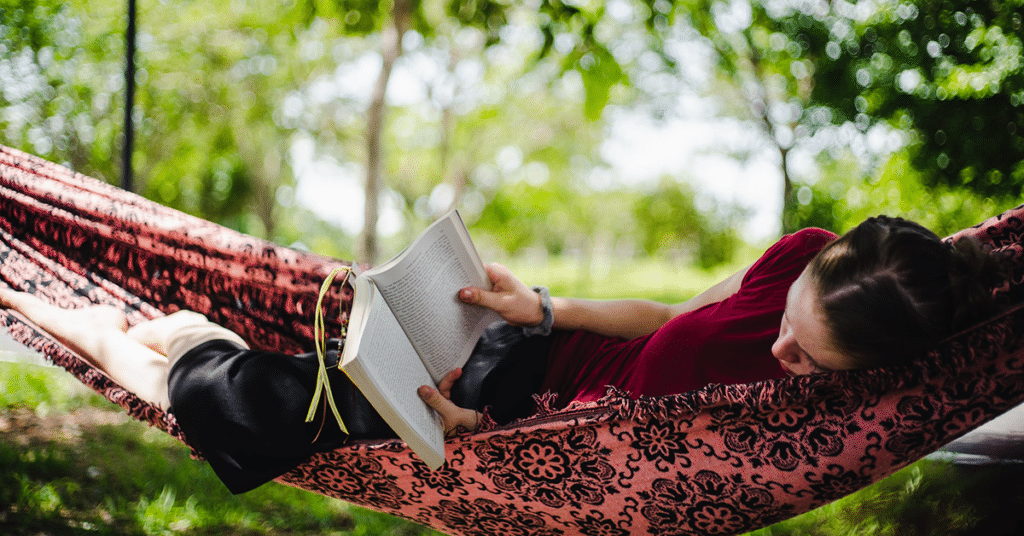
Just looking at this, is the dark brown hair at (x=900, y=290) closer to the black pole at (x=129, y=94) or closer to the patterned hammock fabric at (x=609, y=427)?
the patterned hammock fabric at (x=609, y=427)

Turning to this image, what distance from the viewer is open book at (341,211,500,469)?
105 cm

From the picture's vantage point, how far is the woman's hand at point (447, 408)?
49.1 inches

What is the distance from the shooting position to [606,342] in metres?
1.52

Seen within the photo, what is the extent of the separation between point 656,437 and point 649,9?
1799 millimetres

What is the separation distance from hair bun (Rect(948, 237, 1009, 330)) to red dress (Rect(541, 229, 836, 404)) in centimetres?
32

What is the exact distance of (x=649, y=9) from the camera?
241 centimetres

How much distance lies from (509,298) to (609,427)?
37cm

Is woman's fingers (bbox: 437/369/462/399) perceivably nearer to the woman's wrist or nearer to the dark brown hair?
the woman's wrist

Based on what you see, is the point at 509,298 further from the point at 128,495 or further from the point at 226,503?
the point at 128,495

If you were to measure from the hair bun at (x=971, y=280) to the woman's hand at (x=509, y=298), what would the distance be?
31.7 inches

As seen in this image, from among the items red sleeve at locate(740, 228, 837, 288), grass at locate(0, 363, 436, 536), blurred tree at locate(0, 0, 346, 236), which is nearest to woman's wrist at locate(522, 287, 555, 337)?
red sleeve at locate(740, 228, 837, 288)

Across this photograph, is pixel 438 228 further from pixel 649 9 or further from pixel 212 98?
pixel 212 98

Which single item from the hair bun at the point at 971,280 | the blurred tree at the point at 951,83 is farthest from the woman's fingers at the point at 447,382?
the blurred tree at the point at 951,83

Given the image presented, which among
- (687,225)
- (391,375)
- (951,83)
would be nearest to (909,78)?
(951,83)
